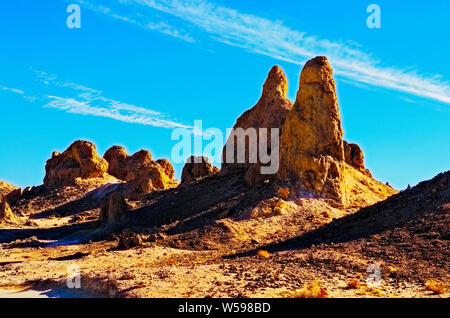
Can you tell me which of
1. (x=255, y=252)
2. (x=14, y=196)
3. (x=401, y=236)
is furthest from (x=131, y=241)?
(x=14, y=196)

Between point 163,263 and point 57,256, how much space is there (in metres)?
8.84

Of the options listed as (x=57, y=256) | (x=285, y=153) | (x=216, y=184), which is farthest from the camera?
(x=216, y=184)

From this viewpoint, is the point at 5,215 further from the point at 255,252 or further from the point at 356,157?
the point at 356,157

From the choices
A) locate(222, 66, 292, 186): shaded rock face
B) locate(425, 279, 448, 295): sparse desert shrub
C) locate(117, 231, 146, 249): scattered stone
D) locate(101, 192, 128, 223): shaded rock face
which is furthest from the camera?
locate(222, 66, 292, 186): shaded rock face

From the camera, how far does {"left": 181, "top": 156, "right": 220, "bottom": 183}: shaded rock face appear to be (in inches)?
1873

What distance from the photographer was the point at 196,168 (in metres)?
48.1

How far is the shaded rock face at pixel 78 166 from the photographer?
61812 millimetres

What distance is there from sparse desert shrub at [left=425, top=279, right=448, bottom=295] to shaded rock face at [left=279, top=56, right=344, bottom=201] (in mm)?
15502

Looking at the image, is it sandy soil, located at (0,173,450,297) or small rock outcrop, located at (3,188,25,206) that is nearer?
sandy soil, located at (0,173,450,297)

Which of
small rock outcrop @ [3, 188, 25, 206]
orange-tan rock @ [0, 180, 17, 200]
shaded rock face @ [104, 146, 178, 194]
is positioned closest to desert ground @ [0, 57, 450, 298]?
shaded rock face @ [104, 146, 178, 194]

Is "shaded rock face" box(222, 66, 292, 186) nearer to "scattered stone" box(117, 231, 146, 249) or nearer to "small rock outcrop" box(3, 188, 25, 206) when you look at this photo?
"scattered stone" box(117, 231, 146, 249)

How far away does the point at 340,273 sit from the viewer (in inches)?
606
